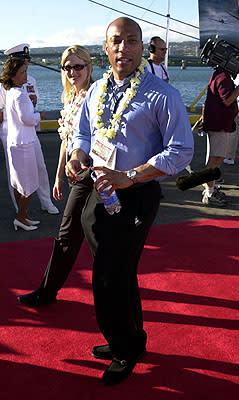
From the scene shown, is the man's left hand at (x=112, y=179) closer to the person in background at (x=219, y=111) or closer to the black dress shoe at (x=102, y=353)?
the black dress shoe at (x=102, y=353)

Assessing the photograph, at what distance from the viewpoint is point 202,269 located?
3.66 metres

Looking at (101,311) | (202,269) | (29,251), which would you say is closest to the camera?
(101,311)

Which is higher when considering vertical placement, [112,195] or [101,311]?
[112,195]

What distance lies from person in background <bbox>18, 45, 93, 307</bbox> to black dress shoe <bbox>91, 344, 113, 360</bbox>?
612 mm

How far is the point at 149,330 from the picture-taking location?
2.82m

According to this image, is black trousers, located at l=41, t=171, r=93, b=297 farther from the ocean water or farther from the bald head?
the ocean water

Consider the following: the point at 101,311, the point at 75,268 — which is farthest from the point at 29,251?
the point at 101,311

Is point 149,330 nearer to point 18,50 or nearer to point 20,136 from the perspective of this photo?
point 20,136

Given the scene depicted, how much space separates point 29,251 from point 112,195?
2.27 m

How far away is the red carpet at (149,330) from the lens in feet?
7.52

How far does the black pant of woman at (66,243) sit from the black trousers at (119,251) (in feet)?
1.55

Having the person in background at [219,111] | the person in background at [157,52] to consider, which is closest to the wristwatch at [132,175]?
the person in background at [219,111]

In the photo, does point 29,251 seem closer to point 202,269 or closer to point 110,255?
point 202,269

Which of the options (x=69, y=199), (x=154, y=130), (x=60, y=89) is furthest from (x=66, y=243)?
(x=60, y=89)
